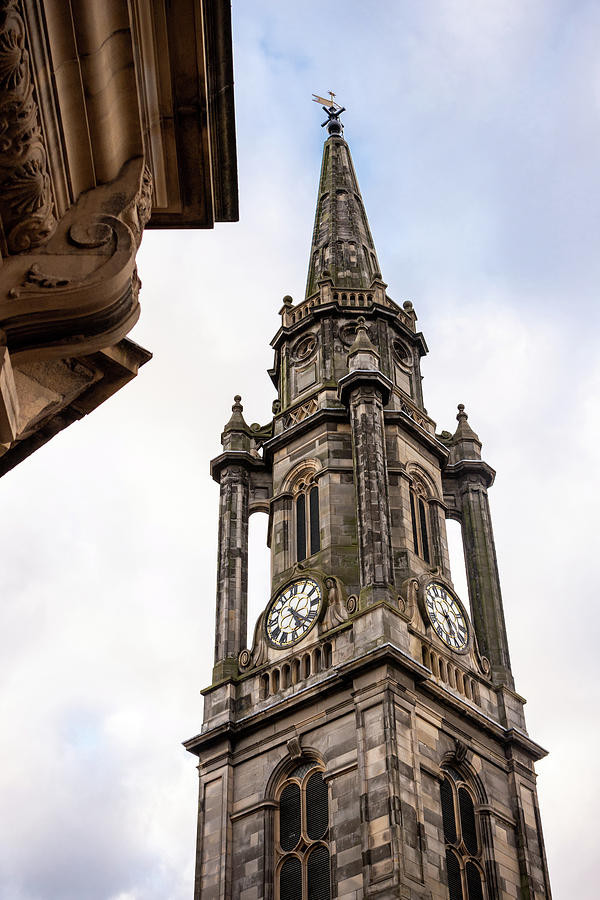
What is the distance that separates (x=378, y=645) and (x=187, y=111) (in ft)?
80.6

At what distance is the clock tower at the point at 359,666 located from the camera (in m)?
30.2

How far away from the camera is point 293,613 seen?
1427 inches

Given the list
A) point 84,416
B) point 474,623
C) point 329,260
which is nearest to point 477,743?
point 474,623

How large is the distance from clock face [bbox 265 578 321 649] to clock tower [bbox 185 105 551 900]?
67 mm

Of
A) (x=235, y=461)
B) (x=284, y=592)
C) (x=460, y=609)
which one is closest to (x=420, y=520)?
(x=460, y=609)

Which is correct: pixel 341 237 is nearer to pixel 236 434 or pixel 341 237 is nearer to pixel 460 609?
pixel 236 434

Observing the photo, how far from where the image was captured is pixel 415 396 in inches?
1775

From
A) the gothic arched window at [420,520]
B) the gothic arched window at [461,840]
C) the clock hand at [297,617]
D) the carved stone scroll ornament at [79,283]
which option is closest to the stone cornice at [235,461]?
the gothic arched window at [420,520]

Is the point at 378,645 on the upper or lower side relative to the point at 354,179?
lower

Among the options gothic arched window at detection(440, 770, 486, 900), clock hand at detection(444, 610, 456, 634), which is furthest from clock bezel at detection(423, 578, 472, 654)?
gothic arched window at detection(440, 770, 486, 900)

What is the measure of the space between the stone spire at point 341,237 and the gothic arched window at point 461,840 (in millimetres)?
21994

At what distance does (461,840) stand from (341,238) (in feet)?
89.8

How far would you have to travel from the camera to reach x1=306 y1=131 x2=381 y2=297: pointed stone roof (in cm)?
4856

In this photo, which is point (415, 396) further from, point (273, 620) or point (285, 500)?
point (273, 620)
